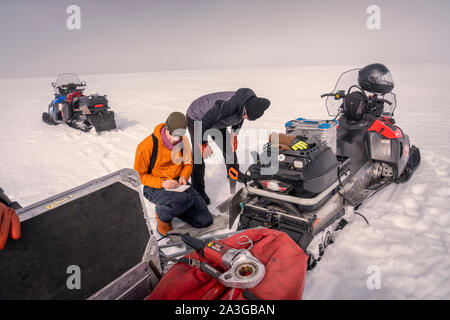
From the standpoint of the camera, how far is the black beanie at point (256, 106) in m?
2.84

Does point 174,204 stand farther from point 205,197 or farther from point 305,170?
point 305,170

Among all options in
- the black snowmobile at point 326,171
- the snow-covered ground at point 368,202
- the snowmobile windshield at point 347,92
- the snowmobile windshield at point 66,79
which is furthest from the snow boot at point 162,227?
the snowmobile windshield at point 66,79

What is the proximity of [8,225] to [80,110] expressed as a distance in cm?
657

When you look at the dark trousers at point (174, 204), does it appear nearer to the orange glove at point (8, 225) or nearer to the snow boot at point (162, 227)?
the snow boot at point (162, 227)

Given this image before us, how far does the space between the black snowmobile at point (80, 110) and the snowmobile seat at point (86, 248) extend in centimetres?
566

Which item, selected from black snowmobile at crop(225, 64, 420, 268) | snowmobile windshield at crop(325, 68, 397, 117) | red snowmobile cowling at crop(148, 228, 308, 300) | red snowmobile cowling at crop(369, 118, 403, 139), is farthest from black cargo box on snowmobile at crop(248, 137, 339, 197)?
snowmobile windshield at crop(325, 68, 397, 117)

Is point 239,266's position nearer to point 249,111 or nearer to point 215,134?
point 249,111

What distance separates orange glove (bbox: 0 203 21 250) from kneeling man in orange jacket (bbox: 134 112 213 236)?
1371mm

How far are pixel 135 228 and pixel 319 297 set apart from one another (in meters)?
1.43

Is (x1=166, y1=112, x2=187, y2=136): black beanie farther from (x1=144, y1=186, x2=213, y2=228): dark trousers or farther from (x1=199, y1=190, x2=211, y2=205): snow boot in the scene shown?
(x1=199, y1=190, x2=211, y2=205): snow boot

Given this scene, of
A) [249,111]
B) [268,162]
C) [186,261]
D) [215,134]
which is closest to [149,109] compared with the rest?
[215,134]

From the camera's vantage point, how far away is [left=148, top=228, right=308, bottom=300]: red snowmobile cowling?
130 centimetres

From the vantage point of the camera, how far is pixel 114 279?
50.6 inches

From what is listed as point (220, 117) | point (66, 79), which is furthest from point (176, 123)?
point (66, 79)
